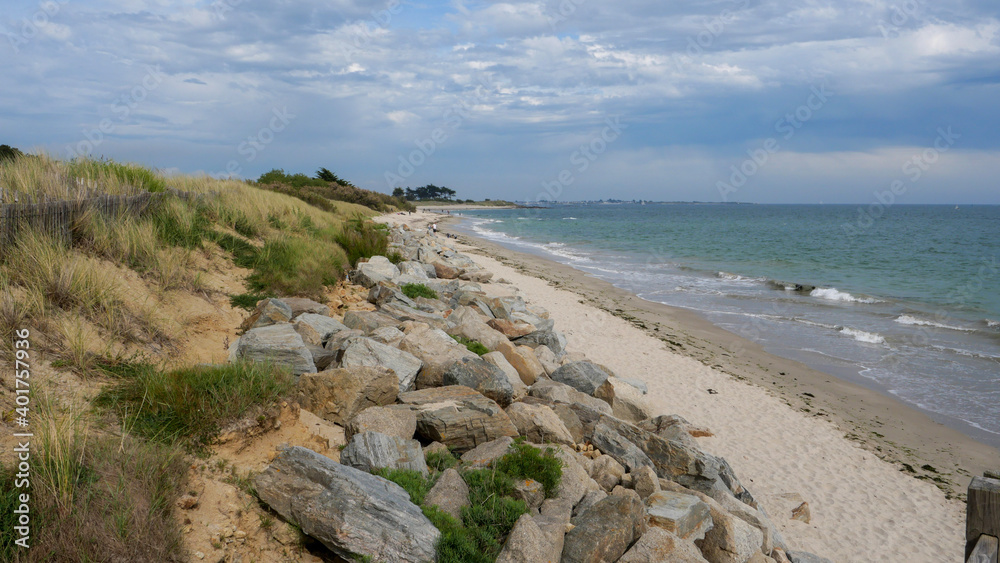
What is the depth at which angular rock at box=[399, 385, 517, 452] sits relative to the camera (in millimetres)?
5391

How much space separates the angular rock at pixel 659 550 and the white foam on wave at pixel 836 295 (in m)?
21.8

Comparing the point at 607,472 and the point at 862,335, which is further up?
the point at 607,472

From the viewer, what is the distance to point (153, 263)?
305 inches

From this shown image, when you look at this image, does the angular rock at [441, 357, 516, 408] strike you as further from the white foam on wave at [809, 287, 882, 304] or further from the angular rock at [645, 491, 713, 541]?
the white foam on wave at [809, 287, 882, 304]

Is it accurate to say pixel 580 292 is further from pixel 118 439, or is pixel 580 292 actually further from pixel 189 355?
pixel 118 439

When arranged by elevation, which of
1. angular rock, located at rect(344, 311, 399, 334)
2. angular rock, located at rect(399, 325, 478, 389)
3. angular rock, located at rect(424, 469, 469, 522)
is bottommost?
angular rock, located at rect(424, 469, 469, 522)

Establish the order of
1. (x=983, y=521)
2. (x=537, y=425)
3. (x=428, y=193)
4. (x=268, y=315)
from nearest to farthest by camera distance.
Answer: (x=983, y=521) → (x=537, y=425) → (x=268, y=315) → (x=428, y=193)

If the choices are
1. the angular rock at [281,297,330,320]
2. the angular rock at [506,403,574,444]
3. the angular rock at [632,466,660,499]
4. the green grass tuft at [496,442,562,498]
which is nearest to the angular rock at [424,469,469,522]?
the green grass tuft at [496,442,562,498]

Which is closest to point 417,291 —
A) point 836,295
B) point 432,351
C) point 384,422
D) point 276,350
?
point 432,351

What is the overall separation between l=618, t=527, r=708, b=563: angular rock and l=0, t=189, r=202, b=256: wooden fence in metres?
6.92

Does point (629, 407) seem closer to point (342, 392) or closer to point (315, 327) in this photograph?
point (342, 392)

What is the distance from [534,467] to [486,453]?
532mm

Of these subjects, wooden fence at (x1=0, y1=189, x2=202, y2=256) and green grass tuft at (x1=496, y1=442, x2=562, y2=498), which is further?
wooden fence at (x1=0, y1=189, x2=202, y2=256)

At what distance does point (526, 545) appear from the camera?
3764mm
